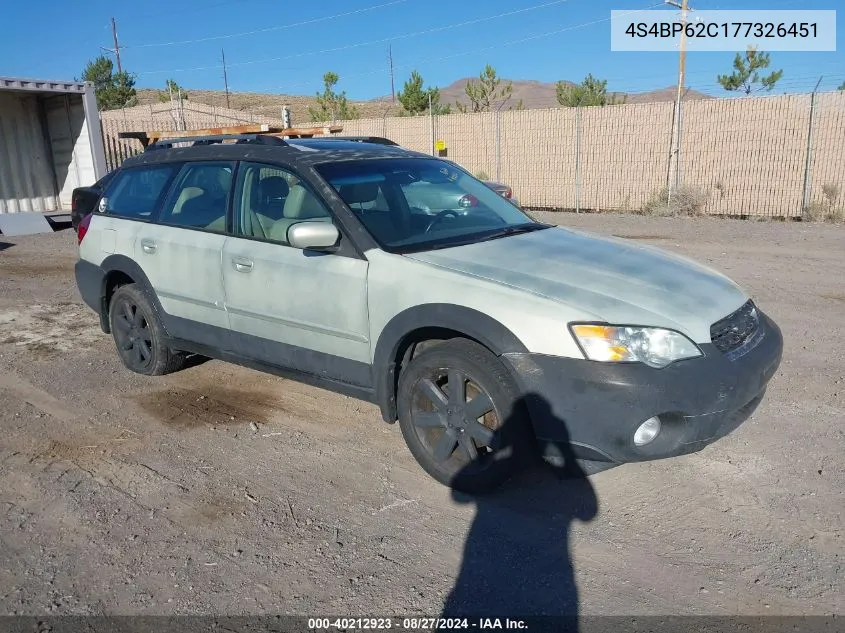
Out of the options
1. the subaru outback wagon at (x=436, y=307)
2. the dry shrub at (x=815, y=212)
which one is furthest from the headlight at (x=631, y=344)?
the dry shrub at (x=815, y=212)

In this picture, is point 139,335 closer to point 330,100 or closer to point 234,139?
point 234,139

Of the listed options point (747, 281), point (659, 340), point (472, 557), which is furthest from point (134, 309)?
point (747, 281)

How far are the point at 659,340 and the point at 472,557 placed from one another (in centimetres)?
129

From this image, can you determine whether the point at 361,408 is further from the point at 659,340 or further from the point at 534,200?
the point at 534,200

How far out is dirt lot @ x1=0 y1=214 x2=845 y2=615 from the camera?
296 centimetres

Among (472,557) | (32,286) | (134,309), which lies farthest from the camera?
(32,286)

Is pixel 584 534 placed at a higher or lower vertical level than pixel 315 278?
lower

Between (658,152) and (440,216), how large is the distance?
46.4 ft

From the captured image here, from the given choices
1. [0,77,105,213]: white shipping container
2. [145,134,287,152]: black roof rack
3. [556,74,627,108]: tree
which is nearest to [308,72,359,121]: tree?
[556,74,627,108]: tree

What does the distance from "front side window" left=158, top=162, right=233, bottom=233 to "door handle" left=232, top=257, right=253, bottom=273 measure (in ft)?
0.95

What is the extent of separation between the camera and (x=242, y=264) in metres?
4.55

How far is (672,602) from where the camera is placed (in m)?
2.88

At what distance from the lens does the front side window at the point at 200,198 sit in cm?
483

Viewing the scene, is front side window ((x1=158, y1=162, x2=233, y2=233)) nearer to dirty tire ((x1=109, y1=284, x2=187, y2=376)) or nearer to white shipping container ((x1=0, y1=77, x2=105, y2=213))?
dirty tire ((x1=109, y1=284, x2=187, y2=376))
